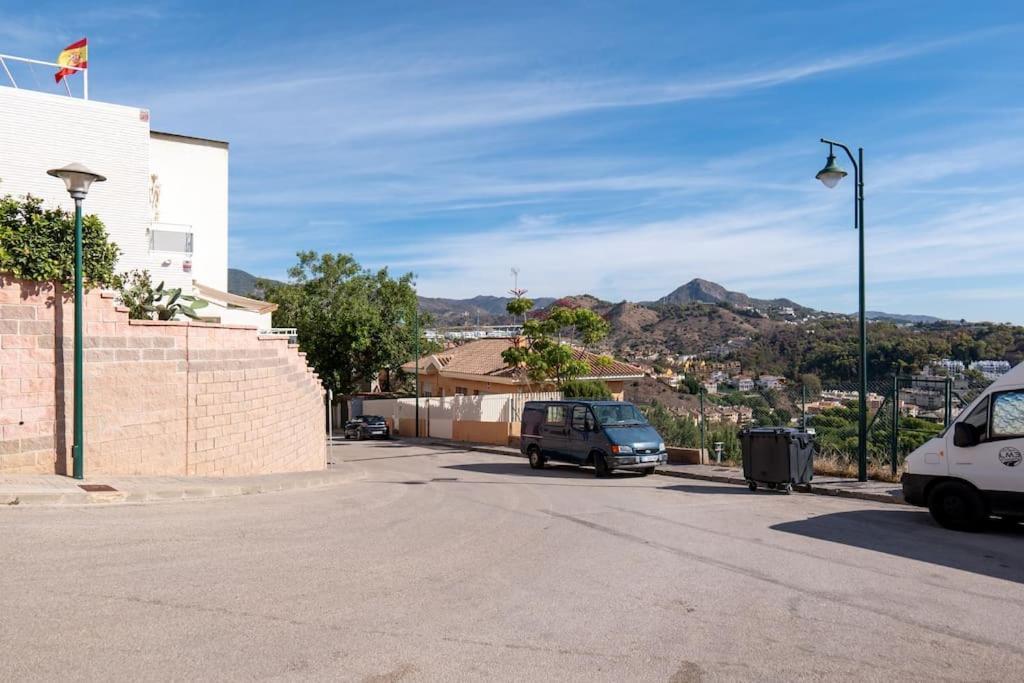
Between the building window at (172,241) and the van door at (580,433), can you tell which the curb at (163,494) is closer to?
the van door at (580,433)

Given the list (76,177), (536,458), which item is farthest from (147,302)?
(536,458)

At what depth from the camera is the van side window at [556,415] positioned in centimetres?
2211

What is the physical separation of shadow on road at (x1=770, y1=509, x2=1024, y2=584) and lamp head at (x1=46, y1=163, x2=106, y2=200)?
10804 millimetres

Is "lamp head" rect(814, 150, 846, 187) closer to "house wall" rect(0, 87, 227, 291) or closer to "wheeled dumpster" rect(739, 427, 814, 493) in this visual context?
"wheeled dumpster" rect(739, 427, 814, 493)

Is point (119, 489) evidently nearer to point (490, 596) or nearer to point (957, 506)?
point (490, 596)

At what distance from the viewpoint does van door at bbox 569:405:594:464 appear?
20.9 metres

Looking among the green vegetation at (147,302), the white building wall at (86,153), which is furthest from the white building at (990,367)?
the white building wall at (86,153)

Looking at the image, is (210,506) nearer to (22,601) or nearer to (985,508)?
(22,601)

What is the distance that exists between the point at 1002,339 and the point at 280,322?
48.6 m

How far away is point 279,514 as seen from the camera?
1090cm

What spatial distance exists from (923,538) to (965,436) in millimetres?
1552

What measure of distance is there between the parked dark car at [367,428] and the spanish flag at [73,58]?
81.6 ft

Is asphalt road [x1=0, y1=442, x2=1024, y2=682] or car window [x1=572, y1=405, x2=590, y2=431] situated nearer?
asphalt road [x1=0, y1=442, x2=1024, y2=682]

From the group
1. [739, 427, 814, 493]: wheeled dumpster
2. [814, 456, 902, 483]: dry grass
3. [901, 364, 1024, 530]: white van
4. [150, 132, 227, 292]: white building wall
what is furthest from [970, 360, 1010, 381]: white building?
[150, 132, 227, 292]: white building wall
